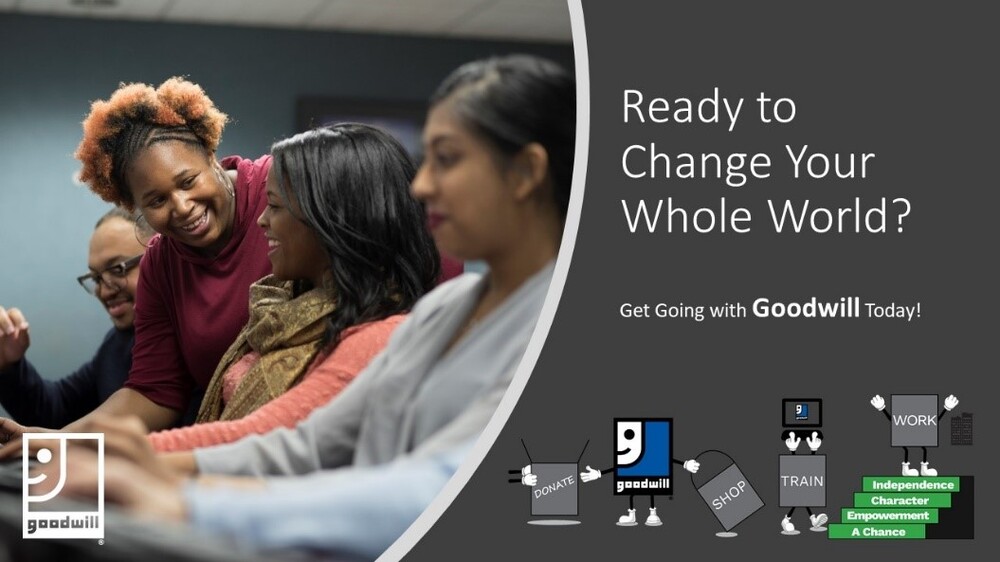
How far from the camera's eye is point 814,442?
102cm

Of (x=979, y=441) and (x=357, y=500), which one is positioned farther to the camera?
(x=979, y=441)

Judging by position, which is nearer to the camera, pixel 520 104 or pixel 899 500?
pixel 520 104

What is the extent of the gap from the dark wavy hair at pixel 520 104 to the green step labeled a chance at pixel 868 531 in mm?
393

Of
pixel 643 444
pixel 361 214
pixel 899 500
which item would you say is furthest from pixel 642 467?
pixel 361 214

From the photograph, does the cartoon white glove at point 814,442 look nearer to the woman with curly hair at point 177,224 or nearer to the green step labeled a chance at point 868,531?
the green step labeled a chance at point 868,531

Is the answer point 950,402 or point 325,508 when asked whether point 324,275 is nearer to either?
point 325,508

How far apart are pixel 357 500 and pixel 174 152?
12.9 inches

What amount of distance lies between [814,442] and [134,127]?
0.66 metres

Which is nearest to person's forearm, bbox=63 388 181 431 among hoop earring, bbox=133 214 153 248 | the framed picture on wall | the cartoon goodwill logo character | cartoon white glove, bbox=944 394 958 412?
hoop earring, bbox=133 214 153 248

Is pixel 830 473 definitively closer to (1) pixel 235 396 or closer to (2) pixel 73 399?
(1) pixel 235 396

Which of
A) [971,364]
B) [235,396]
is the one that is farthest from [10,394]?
[971,364]

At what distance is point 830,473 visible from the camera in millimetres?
1024

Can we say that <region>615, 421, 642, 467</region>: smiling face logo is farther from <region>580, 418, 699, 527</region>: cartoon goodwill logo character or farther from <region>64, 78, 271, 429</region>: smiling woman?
<region>64, 78, 271, 429</region>: smiling woman

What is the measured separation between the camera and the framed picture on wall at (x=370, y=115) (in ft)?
3.06
